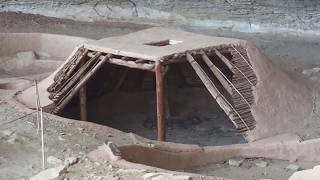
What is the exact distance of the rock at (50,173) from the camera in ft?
14.9

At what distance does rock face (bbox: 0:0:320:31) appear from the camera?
36.6 feet

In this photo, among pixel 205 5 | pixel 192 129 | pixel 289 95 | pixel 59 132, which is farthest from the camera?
pixel 205 5

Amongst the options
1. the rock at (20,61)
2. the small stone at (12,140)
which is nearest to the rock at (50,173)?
the small stone at (12,140)

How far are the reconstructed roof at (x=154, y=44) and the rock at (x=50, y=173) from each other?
2018 millimetres

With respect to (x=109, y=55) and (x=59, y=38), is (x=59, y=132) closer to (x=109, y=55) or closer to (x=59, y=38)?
(x=109, y=55)

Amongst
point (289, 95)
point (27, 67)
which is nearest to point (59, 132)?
point (289, 95)

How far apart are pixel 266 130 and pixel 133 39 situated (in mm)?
2018

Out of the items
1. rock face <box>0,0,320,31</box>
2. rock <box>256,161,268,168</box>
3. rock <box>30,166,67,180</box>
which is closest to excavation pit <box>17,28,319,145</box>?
rock <box>256,161,268,168</box>

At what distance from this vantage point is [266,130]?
6262mm

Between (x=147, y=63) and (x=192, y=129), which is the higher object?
(x=147, y=63)

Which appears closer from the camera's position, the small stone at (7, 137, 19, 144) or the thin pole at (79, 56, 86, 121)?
the small stone at (7, 137, 19, 144)

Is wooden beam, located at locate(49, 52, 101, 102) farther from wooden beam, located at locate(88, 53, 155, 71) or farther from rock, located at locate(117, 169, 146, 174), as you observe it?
rock, located at locate(117, 169, 146, 174)

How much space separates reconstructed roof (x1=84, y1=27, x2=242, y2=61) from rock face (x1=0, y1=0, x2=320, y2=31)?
401 centimetres

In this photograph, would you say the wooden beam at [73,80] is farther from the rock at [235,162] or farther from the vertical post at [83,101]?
the rock at [235,162]
